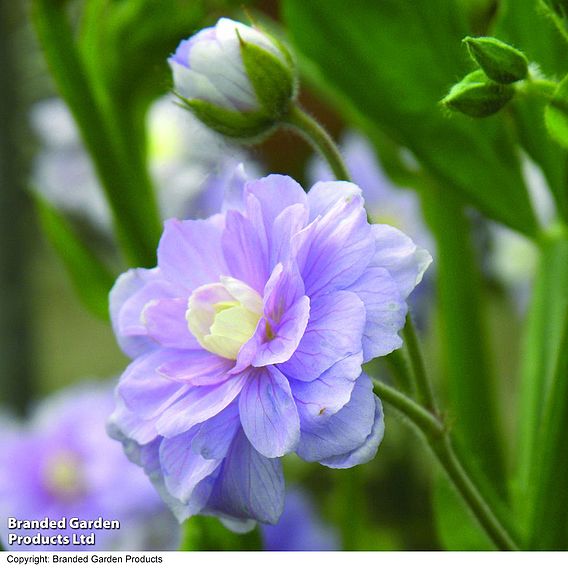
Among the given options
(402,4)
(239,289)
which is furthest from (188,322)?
(402,4)

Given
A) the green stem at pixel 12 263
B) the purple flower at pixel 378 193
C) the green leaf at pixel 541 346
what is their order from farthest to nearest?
the green stem at pixel 12 263 < the purple flower at pixel 378 193 < the green leaf at pixel 541 346

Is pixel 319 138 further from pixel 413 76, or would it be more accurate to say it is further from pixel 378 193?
pixel 378 193

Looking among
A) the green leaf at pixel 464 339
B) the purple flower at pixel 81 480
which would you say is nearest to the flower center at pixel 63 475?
the purple flower at pixel 81 480

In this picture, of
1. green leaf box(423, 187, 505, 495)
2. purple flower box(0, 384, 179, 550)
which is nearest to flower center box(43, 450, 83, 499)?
purple flower box(0, 384, 179, 550)

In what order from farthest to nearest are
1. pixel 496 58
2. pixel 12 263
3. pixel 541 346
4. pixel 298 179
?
pixel 12 263, pixel 298 179, pixel 541 346, pixel 496 58

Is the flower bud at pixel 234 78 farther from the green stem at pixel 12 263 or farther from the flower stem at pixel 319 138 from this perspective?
the green stem at pixel 12 263

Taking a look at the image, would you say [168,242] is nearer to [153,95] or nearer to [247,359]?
[247,359]

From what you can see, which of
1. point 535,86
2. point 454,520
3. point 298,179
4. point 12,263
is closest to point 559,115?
point 535,86
